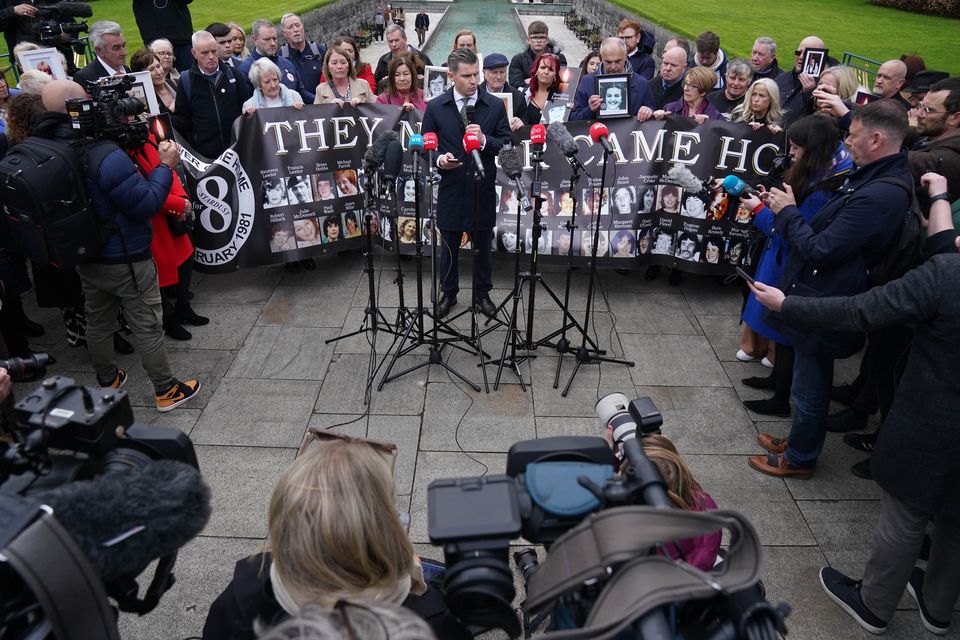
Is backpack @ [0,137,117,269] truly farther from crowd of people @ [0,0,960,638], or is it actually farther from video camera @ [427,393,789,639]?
video camera @ [427,393,789,639]

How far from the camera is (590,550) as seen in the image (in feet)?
→ 4.43

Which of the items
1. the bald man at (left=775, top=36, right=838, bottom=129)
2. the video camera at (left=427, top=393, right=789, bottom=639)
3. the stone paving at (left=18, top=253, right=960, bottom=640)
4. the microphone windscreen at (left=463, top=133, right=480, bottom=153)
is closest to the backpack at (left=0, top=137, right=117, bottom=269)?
the stone paving at (left=18, top=253, right=960, bottom=640)

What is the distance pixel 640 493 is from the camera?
1.57 metres

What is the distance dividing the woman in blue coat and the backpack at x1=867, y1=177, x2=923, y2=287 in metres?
0.47

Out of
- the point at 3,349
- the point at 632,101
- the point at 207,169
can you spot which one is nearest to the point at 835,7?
the point at 632,101

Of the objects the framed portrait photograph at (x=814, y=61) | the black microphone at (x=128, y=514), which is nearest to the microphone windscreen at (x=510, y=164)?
the black microphone at (x=128, y=514)

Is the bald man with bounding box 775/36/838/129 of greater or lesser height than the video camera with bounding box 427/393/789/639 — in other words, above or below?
above

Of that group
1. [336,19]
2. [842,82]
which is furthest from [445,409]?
[336,19]

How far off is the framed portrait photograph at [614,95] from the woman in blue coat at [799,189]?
1994mm

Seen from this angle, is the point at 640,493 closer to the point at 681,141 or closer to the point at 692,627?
the point at 692,627

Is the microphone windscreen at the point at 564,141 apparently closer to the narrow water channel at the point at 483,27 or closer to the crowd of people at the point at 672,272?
the crowd of people at the point at 672,272

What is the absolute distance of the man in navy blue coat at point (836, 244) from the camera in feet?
11.4

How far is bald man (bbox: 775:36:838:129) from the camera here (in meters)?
6.78

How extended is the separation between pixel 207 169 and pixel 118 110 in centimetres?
189
